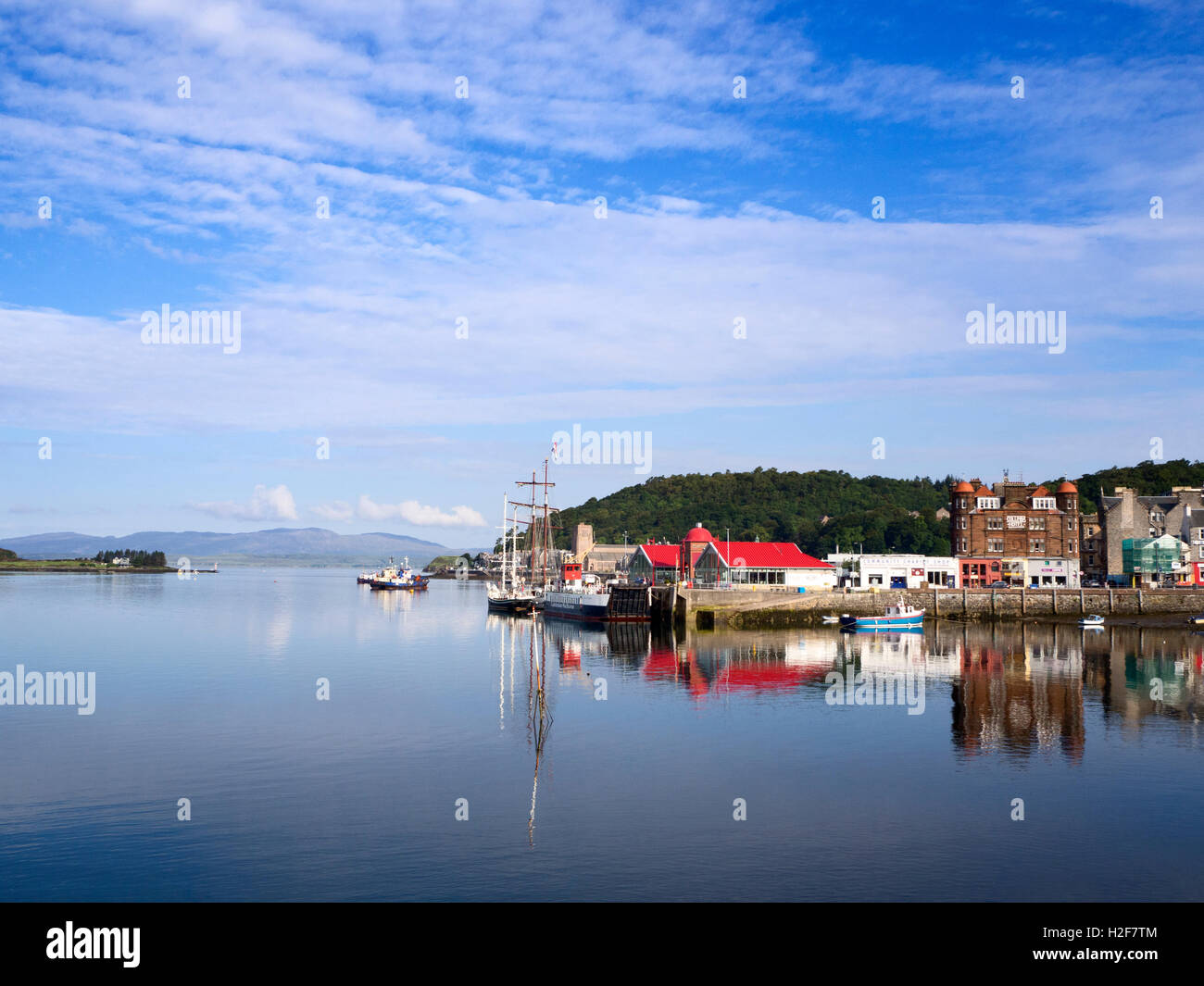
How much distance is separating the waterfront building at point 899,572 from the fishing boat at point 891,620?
452 inches

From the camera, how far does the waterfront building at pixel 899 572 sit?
98.4 m

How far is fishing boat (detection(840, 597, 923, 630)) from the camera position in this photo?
3238 inches

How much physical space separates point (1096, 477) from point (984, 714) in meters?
133

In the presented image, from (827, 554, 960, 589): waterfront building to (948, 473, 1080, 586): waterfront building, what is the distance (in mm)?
3619

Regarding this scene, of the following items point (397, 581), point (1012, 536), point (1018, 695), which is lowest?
point (397, 581)

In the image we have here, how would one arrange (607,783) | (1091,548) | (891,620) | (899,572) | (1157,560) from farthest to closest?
(1091,548) < (1157,560) < (899,572) < (891,620) < (607,783)

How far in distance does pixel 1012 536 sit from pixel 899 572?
15.9m

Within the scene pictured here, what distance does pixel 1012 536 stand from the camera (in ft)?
346

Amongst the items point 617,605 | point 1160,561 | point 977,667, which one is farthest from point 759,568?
point 1160,561

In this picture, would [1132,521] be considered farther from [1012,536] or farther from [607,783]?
[607,783]

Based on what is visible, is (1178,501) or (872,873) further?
(1178,501)
